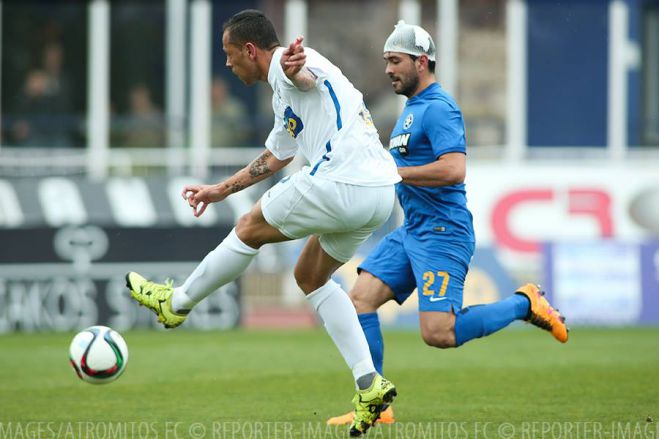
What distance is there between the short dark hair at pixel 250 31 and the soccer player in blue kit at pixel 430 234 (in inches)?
41.9

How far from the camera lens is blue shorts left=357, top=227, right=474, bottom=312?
7723 millimetres

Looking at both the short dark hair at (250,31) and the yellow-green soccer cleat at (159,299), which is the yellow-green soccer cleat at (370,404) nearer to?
the yellow-green soccer cleat at (159,299)

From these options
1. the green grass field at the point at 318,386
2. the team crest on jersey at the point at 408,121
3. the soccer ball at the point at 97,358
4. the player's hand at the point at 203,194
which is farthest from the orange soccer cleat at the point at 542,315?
the soccer ball at the point at 97,358

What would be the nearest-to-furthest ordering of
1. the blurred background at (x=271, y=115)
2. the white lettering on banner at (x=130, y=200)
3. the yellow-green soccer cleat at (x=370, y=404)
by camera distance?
the yellow-green soccer cleat at (x=370, y=404) < the white lettering on banner at (x=130, y=200) < the blurred background at (x=271, y=115)

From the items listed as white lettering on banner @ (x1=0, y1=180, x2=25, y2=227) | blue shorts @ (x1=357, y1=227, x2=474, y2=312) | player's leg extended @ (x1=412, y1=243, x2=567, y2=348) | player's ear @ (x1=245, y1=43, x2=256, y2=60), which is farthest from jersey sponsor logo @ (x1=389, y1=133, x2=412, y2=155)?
white lettering on banner @ (x1=0, y1=180, x2=25, y2=227)

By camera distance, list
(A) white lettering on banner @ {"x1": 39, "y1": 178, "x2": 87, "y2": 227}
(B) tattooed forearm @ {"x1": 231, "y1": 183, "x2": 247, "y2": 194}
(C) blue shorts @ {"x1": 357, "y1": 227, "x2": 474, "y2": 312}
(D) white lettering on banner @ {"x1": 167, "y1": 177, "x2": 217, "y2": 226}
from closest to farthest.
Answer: (B) tattooed forearm @ {"x1": 231, "y1": 183, "x2": 247, "y2": 194}
(C) blue shorts @ {"x1": 357, "y1": 227, "x2": 474, "y2": 312}
(D) white lettering on banner @ {"x1": 167, "y1": 177, "x2": 217, "y2": 226}
(A) white lettering on banner @ {"x1": 39, "y1": 178, "x2": 87, "y2": 227}

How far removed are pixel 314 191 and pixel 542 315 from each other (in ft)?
6.22

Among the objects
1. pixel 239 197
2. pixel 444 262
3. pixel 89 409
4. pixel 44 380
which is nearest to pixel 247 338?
pixel 239 197

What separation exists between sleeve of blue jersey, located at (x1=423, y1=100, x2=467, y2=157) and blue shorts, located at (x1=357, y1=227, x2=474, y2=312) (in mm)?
607

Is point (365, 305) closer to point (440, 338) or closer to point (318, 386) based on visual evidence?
point (440, 338)

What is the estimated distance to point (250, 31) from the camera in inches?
276

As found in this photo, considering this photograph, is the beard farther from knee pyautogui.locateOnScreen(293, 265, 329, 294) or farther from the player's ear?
knee pyautogui.locateOnScreen(293, 265, 329, 294)

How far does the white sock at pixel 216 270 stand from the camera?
281 inches

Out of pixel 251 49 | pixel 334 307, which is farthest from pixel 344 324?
pixel 251 49
